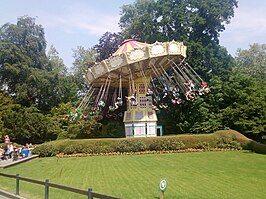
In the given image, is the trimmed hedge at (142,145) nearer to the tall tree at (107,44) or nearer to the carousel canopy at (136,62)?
the carousel canopy at (136,62)

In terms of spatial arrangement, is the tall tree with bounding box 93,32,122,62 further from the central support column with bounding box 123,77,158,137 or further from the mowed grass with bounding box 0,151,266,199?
the mowed grass with bounding box 0,151,266,199

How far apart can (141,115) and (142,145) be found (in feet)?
20.2

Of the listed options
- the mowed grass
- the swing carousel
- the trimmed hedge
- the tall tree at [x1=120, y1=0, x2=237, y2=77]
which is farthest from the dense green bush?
the tall tree at [x1=120, y1=0, x2=237, y2=77]

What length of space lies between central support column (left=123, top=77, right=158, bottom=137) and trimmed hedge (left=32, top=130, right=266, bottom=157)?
16.1ft

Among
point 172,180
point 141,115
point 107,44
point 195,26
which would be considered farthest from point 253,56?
point 172,180

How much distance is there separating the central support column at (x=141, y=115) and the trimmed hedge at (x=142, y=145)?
4.91 m

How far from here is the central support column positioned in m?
35.1

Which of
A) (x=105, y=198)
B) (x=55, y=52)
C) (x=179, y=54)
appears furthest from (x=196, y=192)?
(x=55, y=52)

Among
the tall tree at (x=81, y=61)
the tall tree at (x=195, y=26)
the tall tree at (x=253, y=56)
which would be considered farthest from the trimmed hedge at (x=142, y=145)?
the tall tree at (x=253, y=56)

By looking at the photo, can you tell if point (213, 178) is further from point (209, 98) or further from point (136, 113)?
point (209, 98)

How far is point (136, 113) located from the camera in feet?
116

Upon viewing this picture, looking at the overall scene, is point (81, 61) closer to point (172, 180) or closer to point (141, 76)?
point (141, 76)

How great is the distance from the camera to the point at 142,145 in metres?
29.7

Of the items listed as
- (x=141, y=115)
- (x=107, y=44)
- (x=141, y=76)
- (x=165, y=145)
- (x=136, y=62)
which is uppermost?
(x=107, y=44)
